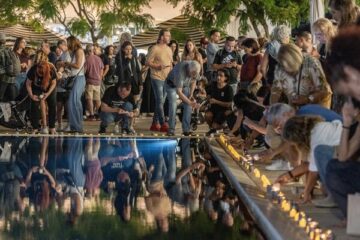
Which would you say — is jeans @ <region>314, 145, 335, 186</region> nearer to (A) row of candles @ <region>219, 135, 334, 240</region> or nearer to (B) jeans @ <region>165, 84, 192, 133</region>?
(A) row of candles @ <region>219, 135, 334, 240</region>

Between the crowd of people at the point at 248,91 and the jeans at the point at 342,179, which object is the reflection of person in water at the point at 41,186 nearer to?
the crowd of people at the point at 248,91

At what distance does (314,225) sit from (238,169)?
176 inches

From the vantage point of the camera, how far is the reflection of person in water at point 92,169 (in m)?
11.3

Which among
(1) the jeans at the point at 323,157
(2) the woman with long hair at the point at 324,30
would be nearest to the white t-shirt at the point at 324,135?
(1) the jeans at the point at 323,157

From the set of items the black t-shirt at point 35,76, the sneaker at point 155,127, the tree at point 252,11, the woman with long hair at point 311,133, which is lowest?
the sneaker at point 155,127

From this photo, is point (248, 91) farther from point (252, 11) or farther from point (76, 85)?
point (252, 11)

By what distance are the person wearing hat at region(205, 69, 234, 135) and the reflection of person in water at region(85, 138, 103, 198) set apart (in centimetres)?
205

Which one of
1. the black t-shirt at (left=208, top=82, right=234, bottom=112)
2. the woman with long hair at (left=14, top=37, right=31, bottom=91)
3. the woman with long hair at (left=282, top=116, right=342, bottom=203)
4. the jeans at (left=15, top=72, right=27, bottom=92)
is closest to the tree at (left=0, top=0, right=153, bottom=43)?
the woman with long hair at (left=14, top=37, right=31, bottom=91)

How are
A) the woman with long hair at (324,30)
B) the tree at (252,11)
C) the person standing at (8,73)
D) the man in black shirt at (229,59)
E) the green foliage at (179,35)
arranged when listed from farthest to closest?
the green foliage at (179,35) → the tree at (252,11) → the person standing at (8,73) → the man in black shirt at (229,59) → the woman with long hair at (324,30)

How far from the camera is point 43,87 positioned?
19.2m

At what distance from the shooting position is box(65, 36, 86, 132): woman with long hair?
1922 centimetres

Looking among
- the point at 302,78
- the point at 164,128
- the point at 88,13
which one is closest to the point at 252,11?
the point at 88,13

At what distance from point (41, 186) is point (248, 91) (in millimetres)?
5096

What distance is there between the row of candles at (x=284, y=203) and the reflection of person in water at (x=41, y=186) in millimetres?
2213
